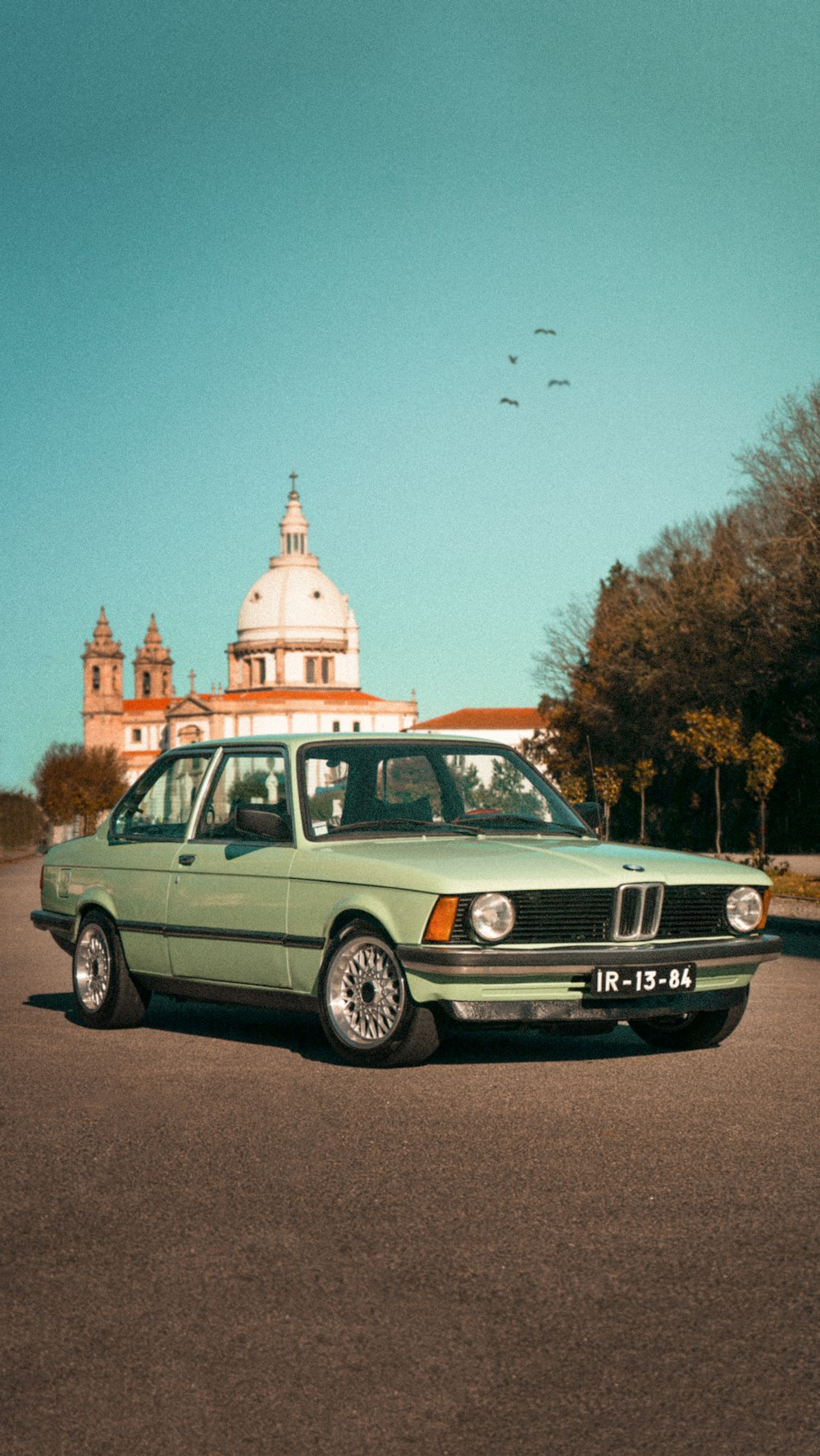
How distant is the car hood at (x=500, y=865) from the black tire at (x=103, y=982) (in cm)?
166

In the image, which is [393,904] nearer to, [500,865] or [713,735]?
[500,865]

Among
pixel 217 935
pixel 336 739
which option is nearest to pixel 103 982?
pixel 217 935

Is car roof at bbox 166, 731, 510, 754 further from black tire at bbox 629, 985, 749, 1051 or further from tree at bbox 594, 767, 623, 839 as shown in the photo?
tree at bbox 594, 767, 623, 839

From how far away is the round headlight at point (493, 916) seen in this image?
316 inches

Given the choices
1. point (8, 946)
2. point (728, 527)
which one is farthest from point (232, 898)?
point (728, 527)

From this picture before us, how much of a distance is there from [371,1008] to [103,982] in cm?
241

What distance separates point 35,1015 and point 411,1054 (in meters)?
3.51

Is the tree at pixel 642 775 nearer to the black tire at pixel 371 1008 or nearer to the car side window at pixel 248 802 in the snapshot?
the car side window at pixel 248 802

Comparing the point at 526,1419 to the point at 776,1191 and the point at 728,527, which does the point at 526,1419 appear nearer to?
A: the point at 776,1191

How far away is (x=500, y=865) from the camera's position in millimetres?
8297

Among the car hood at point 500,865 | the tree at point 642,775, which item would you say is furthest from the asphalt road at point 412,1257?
the tree at point 642,775

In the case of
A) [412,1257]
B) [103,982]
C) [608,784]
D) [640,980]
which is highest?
[608,784]

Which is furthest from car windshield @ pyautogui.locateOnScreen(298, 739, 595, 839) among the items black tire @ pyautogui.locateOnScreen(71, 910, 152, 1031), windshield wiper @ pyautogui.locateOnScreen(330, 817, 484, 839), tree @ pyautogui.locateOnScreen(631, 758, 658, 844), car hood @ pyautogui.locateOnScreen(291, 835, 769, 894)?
tree @ pyautogui.locateOnScreen(631, 758, 658, 844)

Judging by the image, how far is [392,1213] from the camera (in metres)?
5.43
